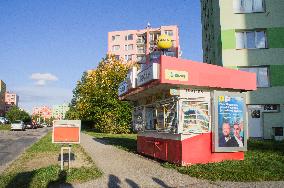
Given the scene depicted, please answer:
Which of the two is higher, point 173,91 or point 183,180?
point 173,91

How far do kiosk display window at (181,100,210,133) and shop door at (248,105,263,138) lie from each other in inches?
547

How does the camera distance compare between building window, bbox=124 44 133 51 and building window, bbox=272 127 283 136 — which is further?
building window, bbox=124 44 133 51

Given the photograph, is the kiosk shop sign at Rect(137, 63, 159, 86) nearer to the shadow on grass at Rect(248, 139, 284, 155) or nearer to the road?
the road

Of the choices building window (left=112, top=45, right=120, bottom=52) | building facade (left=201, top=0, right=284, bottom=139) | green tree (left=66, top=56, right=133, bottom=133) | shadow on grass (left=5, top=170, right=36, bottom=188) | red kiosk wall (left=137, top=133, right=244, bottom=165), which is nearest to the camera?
shadow on grass (left=5, top=170, right=36, bottom=188)

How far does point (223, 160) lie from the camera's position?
10.9 m

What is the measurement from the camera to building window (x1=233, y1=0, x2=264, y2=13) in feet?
81.7

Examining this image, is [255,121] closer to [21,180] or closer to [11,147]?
[11,147]

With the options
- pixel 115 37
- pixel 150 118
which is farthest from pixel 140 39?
pixel 150 118

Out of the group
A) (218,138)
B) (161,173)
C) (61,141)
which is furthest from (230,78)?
(61,141)

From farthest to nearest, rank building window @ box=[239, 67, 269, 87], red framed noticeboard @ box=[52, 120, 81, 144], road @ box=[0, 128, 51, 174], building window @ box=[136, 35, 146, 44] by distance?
building window @ box=[136, 35, 146, 44]
building window @ box=[239, 67, 269, 87]
road @ box=[0, 128, 51, 174]
red framed noticeboard @ box=[52, 120, 81, 144]

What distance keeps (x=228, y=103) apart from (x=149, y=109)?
152 inches

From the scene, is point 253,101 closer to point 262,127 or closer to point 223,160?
point 262,127

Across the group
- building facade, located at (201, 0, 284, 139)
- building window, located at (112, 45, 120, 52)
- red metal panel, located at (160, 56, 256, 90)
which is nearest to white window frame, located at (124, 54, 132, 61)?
building window, located at (112, 45, 120, 52)

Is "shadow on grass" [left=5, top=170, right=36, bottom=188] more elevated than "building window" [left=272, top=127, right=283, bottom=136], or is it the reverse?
"building window" [left=272, top=127, right=283, bottom=136]
